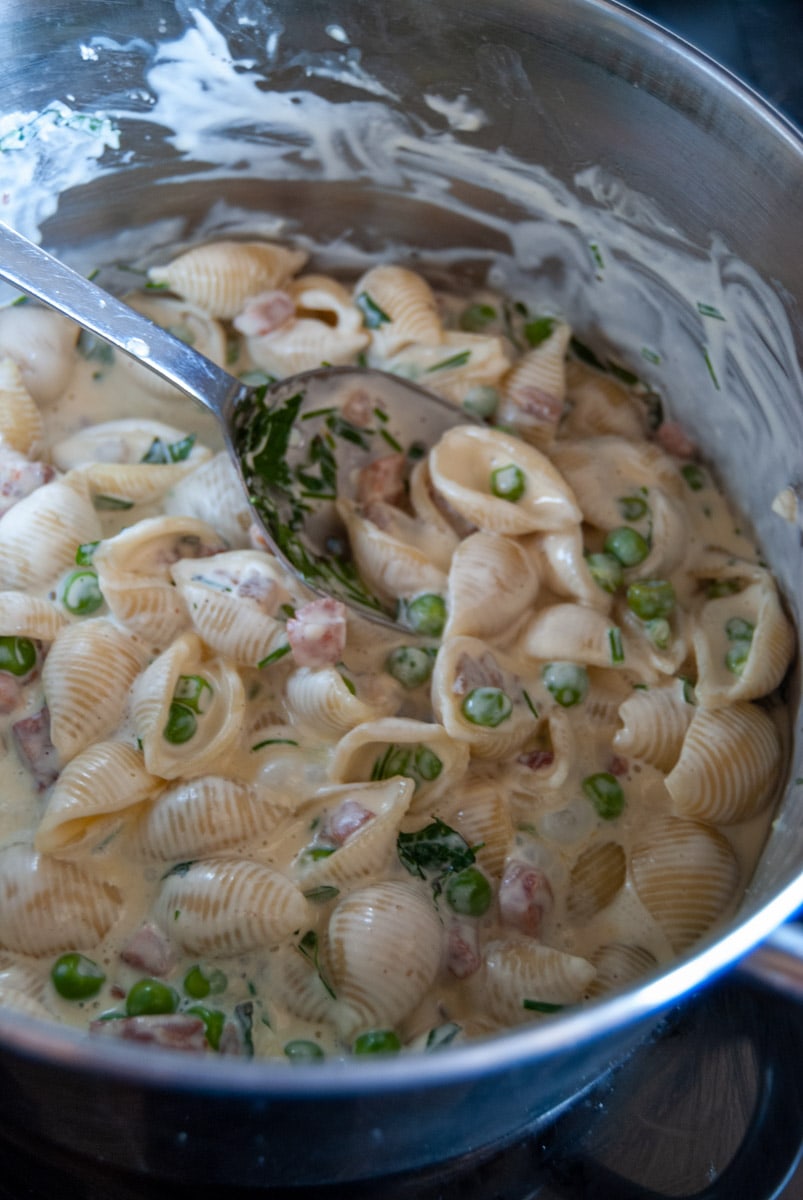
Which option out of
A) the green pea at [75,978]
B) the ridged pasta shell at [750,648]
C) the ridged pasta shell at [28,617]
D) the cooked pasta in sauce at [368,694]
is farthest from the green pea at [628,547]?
the green pea at [75,978]

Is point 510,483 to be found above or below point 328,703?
above

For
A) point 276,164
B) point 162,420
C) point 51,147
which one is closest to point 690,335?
point 276,164

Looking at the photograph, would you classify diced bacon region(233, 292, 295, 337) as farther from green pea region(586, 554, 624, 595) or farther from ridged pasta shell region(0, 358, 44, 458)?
green pea region(586, 554, 624, 595)

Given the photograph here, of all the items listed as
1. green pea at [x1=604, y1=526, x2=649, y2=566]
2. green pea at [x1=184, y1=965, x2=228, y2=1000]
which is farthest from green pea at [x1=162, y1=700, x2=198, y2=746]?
green pea at [x1=604, y1=526, x2=649, y2=566]

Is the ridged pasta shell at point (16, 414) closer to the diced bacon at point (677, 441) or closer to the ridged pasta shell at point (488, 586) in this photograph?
the ridged pasta shell at point (488, 586)

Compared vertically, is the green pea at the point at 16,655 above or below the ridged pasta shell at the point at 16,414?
below

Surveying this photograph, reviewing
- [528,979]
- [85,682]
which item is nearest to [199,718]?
[85,682]

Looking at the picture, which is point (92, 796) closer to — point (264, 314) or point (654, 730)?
point (654, 730)
